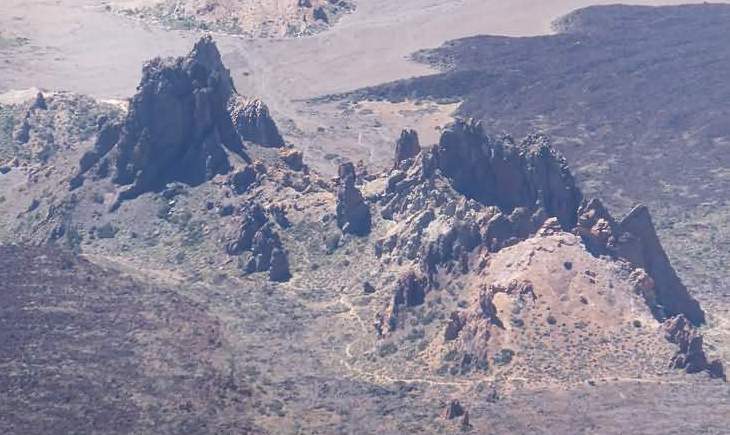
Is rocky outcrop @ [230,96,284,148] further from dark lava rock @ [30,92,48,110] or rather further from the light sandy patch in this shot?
the light sandy patch

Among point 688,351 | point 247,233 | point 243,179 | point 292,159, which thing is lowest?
point 688,351

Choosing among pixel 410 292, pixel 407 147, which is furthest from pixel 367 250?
pixel 410 292

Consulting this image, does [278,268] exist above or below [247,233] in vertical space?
below

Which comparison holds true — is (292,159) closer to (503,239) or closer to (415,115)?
(503,239)

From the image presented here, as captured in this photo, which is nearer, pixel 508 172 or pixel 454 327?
pixel 454 327

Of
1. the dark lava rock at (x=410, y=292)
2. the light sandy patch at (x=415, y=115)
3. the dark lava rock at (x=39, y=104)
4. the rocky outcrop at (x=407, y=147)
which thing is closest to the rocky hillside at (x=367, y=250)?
the dark lava rock at (x=410, y=292)
